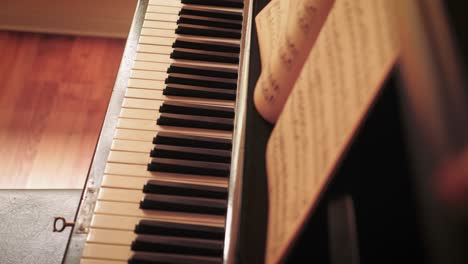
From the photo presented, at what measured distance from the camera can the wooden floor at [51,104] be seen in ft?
6.35

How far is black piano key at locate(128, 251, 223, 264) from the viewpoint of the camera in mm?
731

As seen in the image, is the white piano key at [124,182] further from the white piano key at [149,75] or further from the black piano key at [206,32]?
the black piano key at [206,32]

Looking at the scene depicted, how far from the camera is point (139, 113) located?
925 millimetres

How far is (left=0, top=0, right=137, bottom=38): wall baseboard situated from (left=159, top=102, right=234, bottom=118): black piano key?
1509 mm

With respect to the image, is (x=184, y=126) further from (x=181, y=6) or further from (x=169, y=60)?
(x=181, y=6)

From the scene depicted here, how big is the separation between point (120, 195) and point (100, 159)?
0.36ft

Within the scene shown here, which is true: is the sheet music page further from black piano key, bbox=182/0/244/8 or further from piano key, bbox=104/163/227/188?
black piano key, bbox=182/0/244/8

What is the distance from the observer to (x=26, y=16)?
229 cm

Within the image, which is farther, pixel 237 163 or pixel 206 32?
pixel 206 32

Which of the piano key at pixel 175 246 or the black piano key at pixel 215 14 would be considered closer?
the piano key at pixel 175 246

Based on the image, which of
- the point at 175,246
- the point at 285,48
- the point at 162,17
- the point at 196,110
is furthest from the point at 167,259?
the point at 162,17

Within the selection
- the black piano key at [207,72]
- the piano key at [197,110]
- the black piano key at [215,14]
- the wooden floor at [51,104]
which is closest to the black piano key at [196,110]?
the piano key at [197,110]

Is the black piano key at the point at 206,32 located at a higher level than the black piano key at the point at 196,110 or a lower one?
higher

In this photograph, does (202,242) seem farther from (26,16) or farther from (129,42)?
(26,16)
